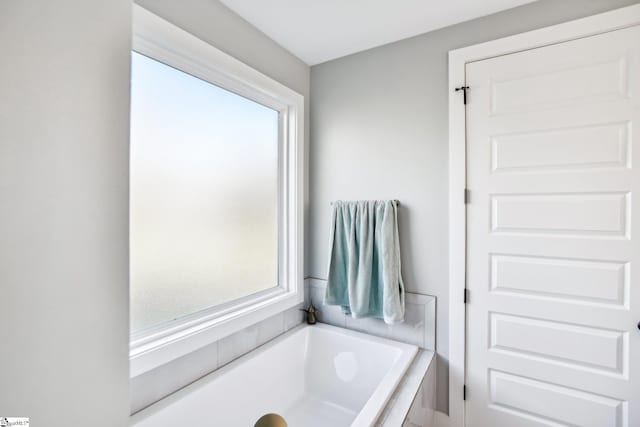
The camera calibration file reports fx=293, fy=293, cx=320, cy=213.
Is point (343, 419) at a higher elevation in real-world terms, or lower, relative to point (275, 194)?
lower

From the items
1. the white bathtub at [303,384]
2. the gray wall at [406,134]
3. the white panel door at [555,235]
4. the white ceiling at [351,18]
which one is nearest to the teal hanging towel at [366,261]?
the gray wall at [406,134]

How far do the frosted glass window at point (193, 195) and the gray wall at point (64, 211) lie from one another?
98cm

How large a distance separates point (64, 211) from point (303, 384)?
1988mm

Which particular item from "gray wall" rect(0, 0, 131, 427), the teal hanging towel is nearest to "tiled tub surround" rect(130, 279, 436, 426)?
the teal hanging towel

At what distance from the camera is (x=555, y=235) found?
1.46m

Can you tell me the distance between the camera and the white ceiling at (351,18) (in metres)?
1.54

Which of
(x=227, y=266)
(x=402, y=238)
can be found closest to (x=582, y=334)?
(x=402, y=238)

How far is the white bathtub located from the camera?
136cm

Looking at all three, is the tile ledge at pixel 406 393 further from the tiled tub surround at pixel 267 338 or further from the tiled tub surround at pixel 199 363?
the tiled tub surround at pixel 199 363

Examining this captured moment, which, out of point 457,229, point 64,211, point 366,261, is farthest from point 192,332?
point 457,229

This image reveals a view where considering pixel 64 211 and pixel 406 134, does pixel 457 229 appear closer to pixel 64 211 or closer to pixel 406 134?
pixel 406 134

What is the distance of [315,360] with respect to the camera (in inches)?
79.3

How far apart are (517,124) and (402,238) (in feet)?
2.88

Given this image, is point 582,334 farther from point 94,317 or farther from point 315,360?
point 94,317
